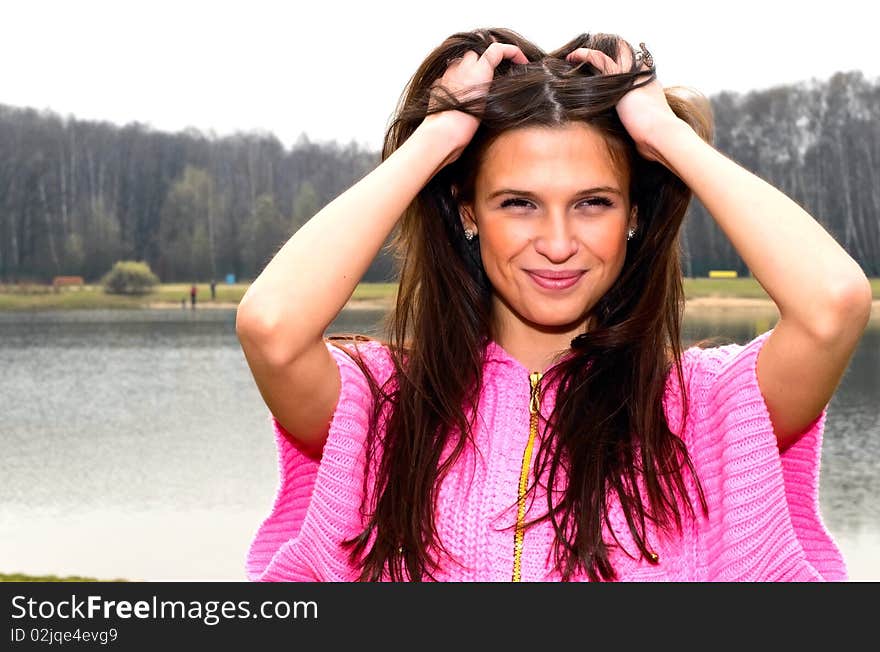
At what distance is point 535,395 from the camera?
2.61 metres

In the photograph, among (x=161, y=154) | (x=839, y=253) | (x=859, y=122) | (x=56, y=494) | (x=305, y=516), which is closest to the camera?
(x=839, y=253)

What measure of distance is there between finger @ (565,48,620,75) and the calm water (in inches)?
31.6

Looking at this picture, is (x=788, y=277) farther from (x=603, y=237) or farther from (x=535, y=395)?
(x=535, y=395)

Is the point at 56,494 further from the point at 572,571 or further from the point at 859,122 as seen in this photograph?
the point at 859,122

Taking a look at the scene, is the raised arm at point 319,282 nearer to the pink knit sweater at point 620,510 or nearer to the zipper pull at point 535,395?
the pink knit sweater at point 620,510

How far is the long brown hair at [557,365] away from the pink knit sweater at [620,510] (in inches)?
1.4

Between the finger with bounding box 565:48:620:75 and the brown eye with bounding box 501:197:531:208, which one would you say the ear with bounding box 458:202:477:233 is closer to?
the brown eye with bounding box 501:197:531:208

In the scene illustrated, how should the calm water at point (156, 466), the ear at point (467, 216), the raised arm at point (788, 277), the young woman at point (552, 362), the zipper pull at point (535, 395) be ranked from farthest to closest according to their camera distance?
the calm water at point (156, 466), the ear at point (467, 216), the zipper pull at point (535, 395), the young woman at point (552, 362), the raised arm at point (788, 277)

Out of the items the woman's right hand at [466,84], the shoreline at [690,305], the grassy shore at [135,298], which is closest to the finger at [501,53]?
the woman's right hand at [466,84]

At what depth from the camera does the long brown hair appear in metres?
2.41

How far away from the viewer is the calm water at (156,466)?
1445cm

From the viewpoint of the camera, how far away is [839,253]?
2.16m
